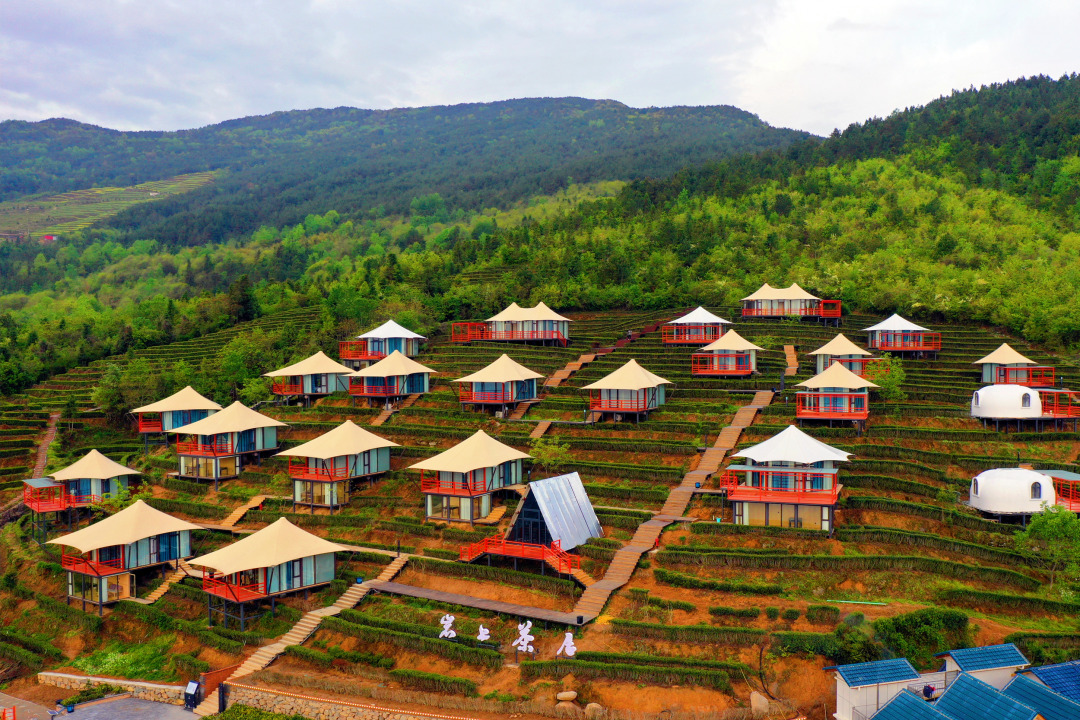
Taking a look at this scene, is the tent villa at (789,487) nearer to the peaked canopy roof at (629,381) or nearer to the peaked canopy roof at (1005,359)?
the peaked canopy roof at (629,381)

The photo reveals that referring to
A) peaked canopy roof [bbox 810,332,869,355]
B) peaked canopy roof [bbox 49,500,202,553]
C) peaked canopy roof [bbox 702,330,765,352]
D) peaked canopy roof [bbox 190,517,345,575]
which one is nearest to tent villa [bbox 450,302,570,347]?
peaked canopy roof [bbox 702,330,765,352]

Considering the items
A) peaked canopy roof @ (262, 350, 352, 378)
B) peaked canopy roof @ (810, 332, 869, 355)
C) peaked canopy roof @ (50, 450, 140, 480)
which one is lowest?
peaked canopy roof @ (50, 450, 140, 480)

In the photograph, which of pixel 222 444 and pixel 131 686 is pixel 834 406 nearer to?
pixel 222 444

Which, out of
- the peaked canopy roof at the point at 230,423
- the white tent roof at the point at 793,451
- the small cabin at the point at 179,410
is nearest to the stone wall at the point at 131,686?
the peaked canopy roof at the point at 230,423

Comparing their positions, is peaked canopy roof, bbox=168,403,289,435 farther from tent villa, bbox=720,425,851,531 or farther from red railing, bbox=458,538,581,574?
tent villa, bbox=720,425,851,531

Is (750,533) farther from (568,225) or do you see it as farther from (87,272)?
(87,272)

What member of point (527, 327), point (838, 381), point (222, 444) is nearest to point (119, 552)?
point (222, 444)

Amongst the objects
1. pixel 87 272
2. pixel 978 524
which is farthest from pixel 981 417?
pixel 87 272
